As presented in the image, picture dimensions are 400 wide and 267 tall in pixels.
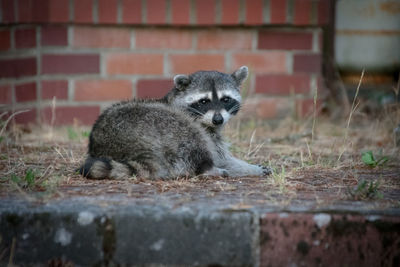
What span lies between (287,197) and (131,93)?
3083mm

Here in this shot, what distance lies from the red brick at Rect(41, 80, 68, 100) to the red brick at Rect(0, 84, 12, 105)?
1.03ft

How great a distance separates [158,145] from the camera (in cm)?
359

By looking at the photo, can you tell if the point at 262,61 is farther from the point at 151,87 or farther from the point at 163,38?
the point at 151,87

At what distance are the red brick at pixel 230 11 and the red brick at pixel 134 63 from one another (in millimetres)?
750

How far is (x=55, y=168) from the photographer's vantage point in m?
3.88

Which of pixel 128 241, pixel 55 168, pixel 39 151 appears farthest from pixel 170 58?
pixel 128 241

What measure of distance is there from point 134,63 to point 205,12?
0.88 meters

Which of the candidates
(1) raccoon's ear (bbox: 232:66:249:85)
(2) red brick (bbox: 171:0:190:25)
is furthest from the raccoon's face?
(2) red brick (bbox: 171:0:190:25)

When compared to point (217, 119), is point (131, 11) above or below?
above

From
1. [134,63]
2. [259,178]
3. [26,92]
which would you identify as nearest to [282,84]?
[134,63]

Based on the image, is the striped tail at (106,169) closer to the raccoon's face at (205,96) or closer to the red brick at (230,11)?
the raccoon's face at (205,96)

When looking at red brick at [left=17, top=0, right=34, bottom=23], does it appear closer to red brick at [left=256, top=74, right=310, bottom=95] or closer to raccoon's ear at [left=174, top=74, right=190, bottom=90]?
raccoon's ear at [left=174, top=74, right=190, bottom=90]

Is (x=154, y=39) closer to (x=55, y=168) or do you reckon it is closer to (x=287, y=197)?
(x=55, y=168)

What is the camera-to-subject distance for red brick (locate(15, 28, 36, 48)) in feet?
18.3
